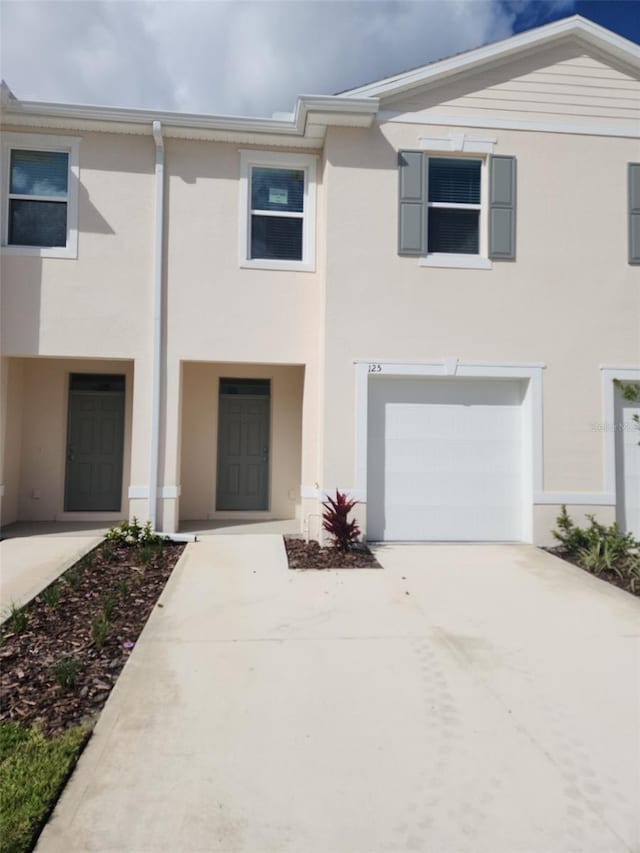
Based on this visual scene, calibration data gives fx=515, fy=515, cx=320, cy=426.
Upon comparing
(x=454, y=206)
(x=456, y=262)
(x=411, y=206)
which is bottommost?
(x=456, y=262)

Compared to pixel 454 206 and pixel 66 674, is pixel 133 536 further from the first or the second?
pixel 454 206

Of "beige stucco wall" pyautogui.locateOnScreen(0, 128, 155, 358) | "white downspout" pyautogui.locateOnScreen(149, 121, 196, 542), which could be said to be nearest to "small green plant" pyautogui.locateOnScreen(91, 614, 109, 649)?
"white downspout" pyautogui.locateOnScreen(149, 121, 196, 542)

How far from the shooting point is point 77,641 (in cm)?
400

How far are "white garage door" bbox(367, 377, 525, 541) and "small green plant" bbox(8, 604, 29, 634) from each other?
14.6ft

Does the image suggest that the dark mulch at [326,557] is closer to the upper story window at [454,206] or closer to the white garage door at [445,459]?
the white garage door at [445,459]

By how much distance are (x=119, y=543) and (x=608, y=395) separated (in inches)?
288

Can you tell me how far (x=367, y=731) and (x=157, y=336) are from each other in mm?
6255

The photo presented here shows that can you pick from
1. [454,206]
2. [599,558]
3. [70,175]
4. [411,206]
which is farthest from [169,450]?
[599,558]

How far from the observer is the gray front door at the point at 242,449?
898 cm

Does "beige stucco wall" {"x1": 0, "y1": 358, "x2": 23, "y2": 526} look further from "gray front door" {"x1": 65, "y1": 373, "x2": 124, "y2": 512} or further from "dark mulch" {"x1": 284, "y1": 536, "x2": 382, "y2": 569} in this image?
"dark mulch" {"x1": 284, "y1": 536, "x2": 382, "y2": 569}

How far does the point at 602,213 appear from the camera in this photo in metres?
7.68

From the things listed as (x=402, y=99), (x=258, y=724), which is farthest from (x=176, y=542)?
(x=402, y=99)

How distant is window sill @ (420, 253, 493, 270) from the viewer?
7488 mm

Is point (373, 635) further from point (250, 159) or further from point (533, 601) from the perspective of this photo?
point (250, 159)
